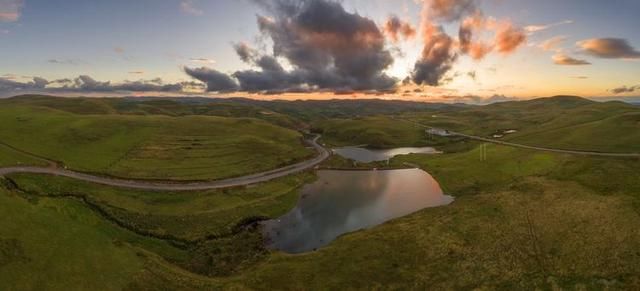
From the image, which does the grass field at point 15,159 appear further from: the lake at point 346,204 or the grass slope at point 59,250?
the lake at point 346,204

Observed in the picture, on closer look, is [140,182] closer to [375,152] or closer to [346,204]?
[346,204]

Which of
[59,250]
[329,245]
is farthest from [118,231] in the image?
[329,245]

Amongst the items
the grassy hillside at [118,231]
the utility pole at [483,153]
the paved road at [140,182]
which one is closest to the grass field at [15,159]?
the paved road at [140,182]

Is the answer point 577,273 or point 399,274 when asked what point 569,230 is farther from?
point 399,274

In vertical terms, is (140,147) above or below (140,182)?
above

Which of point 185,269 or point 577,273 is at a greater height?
point 577,273

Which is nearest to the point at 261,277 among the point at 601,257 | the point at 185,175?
the point at 601,257

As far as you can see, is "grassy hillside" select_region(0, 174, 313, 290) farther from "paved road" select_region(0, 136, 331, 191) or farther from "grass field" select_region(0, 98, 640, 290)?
"paved road" select_region(0, 136, 331, 191)
